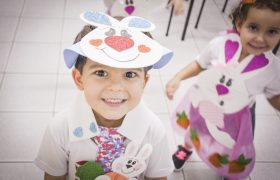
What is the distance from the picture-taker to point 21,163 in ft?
5.25

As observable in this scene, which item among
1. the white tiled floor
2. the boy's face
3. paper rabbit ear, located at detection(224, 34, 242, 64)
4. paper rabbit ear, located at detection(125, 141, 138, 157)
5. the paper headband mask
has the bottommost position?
the white tiled floor

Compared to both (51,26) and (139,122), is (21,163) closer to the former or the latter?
(139,122)

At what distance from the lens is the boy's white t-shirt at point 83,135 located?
0.85 meters

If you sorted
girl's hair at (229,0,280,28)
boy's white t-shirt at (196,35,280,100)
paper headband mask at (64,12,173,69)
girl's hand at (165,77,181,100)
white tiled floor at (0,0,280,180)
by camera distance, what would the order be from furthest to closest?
white tiled floor at (0,0,280,180)
girl's hand at (165,77,181,100)
boy's white t-shirt at (196,35,280,100)
girl's hair at (229,0,280,28)
paper headband mask at (64,12,173,69)

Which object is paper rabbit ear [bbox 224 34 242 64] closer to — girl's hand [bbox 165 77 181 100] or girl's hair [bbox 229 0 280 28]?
girl's hair [bbox 229 0 280 28]

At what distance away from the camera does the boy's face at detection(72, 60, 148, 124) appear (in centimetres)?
74

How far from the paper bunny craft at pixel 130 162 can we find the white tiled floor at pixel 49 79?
784 millimetres

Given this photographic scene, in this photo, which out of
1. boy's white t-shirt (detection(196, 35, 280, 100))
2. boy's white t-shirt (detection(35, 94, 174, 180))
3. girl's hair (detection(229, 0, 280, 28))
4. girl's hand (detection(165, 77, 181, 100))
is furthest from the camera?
girl's hand (detection(165, 77, 181, 100))

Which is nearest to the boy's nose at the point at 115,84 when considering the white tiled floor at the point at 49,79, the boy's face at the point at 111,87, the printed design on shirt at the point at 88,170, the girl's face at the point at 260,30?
the boy's face at the point at 111,87

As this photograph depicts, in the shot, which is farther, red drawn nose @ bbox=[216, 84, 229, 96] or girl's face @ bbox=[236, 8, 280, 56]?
red drawn nose @ bbox=[216, 84, 229, 96]

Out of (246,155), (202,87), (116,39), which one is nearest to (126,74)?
(116,39)

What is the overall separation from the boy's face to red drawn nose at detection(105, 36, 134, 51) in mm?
55

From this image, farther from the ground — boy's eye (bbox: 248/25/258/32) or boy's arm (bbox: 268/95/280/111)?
boy's eye (bbox: 248/25/258/32)

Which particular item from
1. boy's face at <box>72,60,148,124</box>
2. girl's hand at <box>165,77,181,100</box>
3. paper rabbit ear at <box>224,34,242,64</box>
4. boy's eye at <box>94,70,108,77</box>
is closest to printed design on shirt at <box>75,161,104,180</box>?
boy's face at <box>72,60,148,124</box>
